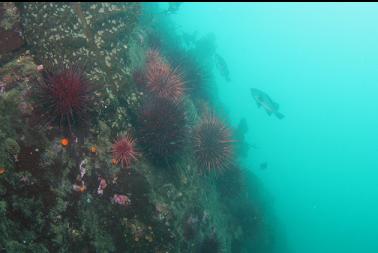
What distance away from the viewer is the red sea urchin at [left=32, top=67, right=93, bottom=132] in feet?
15.8

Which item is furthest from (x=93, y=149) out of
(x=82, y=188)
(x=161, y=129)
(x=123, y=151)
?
(x=161, y=129)

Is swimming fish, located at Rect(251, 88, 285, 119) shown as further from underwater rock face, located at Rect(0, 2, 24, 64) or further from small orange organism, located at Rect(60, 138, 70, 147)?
underwater rock face, located at Rect(0, 2, 24, 64)

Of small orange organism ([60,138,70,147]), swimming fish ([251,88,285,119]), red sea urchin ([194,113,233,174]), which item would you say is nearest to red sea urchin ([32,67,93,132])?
small orange organism ([60,138,70,147])

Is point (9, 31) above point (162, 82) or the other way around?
the other way around

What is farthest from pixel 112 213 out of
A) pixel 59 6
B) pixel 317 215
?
pixel 317 215

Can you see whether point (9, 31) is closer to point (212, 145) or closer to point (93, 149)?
point (93, 149)

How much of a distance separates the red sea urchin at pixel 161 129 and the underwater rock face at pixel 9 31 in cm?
271

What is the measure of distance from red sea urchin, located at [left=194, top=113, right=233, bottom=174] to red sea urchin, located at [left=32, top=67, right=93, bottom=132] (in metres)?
3.68

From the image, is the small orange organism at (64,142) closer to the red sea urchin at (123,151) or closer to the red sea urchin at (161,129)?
the red sea urchin at (123,151)

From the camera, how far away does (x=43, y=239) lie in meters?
5.01

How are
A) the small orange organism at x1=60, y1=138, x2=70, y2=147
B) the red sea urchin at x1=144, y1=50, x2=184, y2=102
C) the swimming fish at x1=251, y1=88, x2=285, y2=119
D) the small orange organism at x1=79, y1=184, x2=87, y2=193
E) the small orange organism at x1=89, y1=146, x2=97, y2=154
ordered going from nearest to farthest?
1. the small orange organism at x1=60, y1=138, x2=70, y2=147
2. the small orange organism at x1=79, y1=184, x2=87, y2=193
3. the small orange organism at x1=89, y1=146, x2=97, y2=154
4. the red sea urchin at x1=144, y1=50, x2=184, y2=102
5. the swimming fish at x1=251, y1=88, x2=285, y2=119

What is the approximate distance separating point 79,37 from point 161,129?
275 centimetres

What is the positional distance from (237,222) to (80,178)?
8273 millimetres

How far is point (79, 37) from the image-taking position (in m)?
6.77
